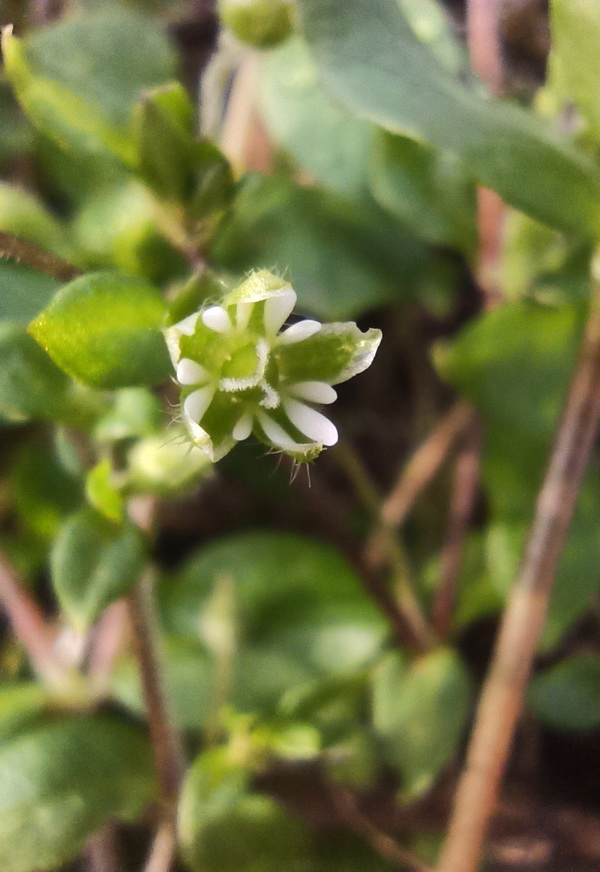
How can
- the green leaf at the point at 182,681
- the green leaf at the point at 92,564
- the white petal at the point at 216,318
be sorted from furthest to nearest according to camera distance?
1. the green leaf at the point at 182,681
2. the green leaf at the point at 92,564
3. the white petal at the point at 216,318

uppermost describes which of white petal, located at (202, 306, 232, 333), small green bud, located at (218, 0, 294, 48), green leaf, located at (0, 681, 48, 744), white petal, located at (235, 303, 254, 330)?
small green bud, located at (218, 0, 294, 48)

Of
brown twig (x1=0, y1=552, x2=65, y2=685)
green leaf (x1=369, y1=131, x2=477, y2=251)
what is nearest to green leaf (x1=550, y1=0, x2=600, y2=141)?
green leaf (x1=369, y1=131, x2=477, y2=251)

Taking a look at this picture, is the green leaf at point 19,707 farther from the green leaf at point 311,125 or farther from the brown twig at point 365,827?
the green leaf at point 311,125

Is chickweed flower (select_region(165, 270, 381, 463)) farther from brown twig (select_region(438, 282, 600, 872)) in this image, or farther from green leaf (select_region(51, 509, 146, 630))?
brown twig (select_region(438, 282, 600, 872))

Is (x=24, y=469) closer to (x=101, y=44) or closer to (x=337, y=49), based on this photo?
(x=101, y=44)

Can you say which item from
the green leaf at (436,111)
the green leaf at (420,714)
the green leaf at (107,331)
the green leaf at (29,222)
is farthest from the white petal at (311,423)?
the green leaf at (420,714)

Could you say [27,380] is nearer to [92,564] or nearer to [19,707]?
[92,564]

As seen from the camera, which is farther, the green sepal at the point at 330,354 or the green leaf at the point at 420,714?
the green leaf at the point at 420,714
